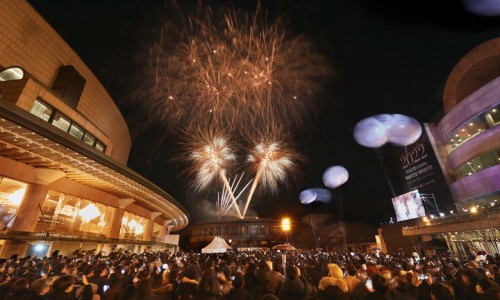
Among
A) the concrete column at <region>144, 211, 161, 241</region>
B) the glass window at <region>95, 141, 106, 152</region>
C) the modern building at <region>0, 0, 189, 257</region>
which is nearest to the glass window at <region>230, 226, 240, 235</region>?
the concrete column at <region>144, 211, 161, 241</region>

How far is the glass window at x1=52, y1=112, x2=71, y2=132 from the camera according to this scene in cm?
2009

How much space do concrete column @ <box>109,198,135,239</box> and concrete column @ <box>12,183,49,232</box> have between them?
9126 millimetres

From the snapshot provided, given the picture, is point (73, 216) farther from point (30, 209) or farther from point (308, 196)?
point (308, 196)

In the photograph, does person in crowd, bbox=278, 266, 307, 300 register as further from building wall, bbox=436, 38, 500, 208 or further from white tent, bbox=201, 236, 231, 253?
building wall, bbox=436, 38, 500, 208

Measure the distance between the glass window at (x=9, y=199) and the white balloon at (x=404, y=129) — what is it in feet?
167

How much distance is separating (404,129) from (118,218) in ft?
164

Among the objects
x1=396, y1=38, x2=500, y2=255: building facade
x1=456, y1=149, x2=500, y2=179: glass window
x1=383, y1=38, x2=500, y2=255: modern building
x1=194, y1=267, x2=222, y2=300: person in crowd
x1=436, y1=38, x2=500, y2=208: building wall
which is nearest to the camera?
x1=194, y1=267, x2=222, y2=300: person in crowd

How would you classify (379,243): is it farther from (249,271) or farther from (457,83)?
(249,271)

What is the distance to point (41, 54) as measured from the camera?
1980 centimetres

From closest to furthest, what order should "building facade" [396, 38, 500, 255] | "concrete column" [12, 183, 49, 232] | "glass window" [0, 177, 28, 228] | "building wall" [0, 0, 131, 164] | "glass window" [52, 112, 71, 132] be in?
"glass window" [0, 177, 28, 228] < "concrete column" [12, 183, 49, 232] < "building wall" [0, 0, 131, 164] < "glass window" [52, 112, 71, 132] < "building facade" [396, 38, 500, 255]

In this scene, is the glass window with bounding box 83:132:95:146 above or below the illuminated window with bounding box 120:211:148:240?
above

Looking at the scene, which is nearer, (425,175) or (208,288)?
(208,288)

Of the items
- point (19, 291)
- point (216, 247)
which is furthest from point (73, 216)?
point (19, 291)

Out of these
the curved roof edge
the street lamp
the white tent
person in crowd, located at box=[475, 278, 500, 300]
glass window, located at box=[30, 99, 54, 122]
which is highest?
glass window, located at box=[30, 99, 54, 122]
